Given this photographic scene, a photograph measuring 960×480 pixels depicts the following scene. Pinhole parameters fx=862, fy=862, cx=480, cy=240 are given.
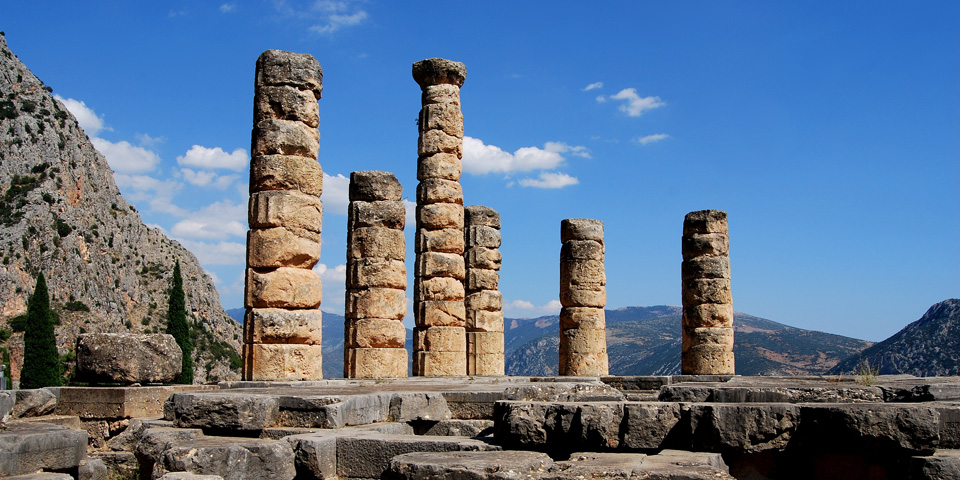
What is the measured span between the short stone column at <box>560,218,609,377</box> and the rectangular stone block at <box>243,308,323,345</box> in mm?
7752

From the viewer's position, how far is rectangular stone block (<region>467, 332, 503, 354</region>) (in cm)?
1966

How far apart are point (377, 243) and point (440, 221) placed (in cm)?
288

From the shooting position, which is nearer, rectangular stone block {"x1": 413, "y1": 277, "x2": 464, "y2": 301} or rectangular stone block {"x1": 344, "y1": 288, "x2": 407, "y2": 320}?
rectangular stone block {"x1": 344, "y1": 288, "x2": 407, "y2": 320}

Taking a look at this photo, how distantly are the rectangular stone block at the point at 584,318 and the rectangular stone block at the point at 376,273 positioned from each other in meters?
4.49

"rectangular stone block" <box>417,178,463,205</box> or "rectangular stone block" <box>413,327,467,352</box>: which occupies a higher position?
"rectangular stone block" <box>417,178,463,205</box>

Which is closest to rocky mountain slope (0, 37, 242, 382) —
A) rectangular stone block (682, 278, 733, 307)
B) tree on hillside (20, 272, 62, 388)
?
tree on hillside (20, 272, 62, 388)

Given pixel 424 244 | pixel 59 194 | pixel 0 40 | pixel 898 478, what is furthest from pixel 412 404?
pixel 0 40

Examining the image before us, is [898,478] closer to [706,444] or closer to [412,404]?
[706,444]

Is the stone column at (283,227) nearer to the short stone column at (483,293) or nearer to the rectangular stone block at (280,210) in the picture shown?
the rectangular stone block at (280,210)

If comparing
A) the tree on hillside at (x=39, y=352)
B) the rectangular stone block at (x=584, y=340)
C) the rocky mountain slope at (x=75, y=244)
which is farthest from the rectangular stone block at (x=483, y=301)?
the rocky mountain slope at (x=75, y=244)

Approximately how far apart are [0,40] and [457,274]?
58.8 m

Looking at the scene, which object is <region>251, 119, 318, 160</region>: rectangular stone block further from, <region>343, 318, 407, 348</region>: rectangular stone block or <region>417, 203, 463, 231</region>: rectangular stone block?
<region>417, 203, 463, 231</region>: rectangular stone block

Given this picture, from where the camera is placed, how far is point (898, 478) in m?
5.39

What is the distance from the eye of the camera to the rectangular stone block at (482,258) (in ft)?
66.8
